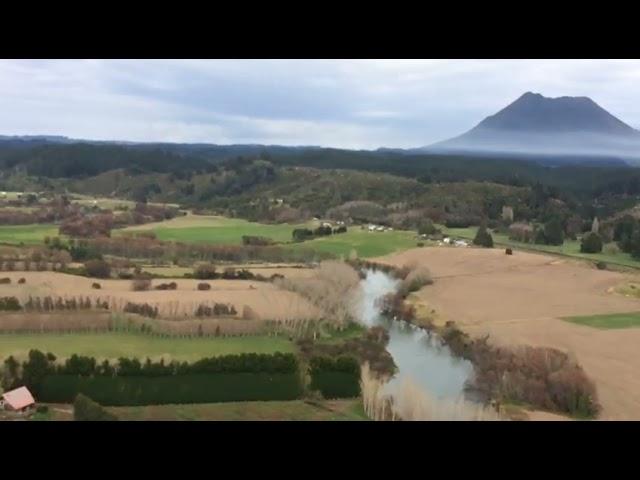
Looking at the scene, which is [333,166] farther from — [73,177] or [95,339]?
[95,339]

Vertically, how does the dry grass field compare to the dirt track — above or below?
above

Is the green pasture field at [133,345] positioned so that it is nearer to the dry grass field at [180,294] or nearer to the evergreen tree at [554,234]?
the dry grass field at [180,294]

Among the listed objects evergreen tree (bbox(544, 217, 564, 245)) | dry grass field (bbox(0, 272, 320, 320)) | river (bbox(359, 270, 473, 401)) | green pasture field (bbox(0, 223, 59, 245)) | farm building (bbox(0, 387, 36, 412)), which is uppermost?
evergreen tree (bbox(544, 217, 564, 245))

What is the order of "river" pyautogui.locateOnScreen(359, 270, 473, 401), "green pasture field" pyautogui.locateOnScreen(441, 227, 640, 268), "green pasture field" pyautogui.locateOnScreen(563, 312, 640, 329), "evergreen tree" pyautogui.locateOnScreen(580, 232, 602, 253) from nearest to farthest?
"river" pyautogui.locateOnScreen(359, 270, 473, 401)
"green pasture field" pyautogui.locateOnScreen(563, 312, 640, 329)
"green pasture field" pyautogui.locateOnScreen(441, 227, 640, 268)
"evergreen tree" pyautogui.locateOnScreen(580, 232, 602, 253)

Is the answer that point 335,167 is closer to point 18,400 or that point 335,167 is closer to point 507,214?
point 507,214

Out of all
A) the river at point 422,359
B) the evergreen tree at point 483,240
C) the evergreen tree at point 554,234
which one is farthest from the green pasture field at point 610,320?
the evergreen tree at point 554,234

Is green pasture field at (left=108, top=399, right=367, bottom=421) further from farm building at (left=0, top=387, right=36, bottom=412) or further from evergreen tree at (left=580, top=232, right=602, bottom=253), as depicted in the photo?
evergreen tree at (left=580, top=232, right=602, bottom=253)

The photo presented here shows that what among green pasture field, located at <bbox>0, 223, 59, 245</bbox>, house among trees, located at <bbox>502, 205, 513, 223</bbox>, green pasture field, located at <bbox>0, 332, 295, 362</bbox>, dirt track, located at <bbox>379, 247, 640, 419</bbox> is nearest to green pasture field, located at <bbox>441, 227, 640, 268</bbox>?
dirt track, located at <bbox>379, 247, 640, 419</bbox>
